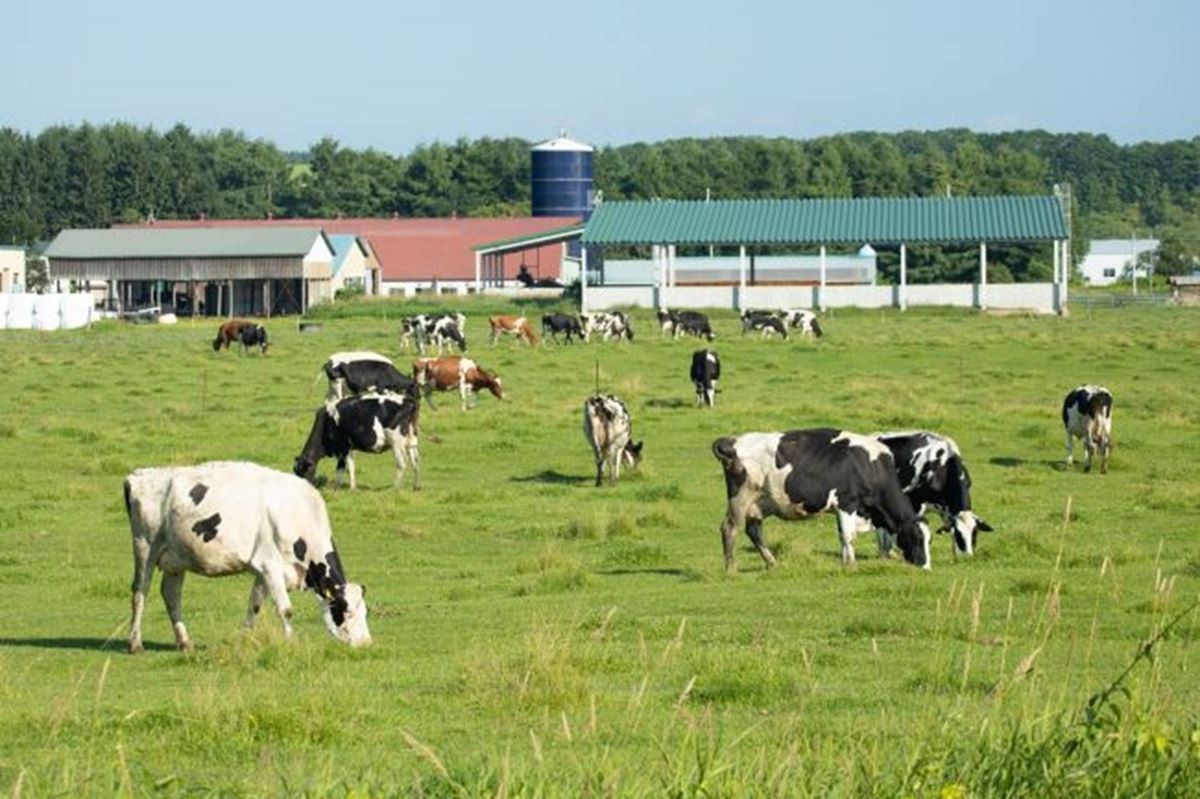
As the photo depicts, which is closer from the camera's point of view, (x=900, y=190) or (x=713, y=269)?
(x=713, y=269)

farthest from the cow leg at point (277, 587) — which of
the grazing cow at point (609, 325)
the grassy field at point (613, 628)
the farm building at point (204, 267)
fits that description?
the farm building at point (204, 267)

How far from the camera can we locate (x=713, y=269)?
106875 millimetres

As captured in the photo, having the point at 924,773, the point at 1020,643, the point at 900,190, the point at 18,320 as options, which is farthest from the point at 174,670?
the point at 900,190

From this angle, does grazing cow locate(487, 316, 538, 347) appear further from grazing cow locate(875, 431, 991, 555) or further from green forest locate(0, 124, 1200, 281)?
green forest locate(0, 124, 1200, 281)

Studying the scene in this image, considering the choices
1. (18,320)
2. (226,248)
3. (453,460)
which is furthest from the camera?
(226,248)

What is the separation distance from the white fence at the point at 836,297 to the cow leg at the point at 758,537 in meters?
67.6

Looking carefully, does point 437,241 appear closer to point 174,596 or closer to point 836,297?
point 836,297

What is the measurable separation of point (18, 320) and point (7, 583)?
65.5m

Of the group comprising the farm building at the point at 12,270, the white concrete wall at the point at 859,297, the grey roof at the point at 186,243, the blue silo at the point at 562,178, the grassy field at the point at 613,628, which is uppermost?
the blue silo at the point at 562,178

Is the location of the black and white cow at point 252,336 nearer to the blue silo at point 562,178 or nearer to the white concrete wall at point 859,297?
the white concrete wall at point 859,297

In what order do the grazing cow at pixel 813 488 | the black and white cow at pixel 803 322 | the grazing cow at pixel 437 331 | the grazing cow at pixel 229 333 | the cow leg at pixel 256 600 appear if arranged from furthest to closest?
the black and white cow at pixel 803 322, the grazing cow at pixel 229 333, the grazing cow at pixel 437 331, the grazing cow at pixel 813 488, the cow leg at pixel 256 600

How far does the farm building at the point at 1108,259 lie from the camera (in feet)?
543

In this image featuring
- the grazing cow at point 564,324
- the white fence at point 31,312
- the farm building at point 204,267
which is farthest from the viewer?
the farm building at point 204,267

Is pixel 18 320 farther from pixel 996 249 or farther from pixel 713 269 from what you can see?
pixel 996 249
